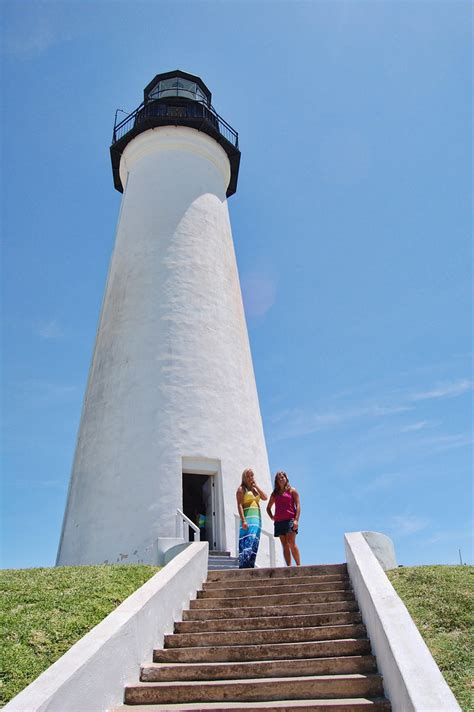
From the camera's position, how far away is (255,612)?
7.74m

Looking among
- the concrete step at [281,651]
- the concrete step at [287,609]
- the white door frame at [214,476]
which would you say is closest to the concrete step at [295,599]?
the concrete step at [287,609]

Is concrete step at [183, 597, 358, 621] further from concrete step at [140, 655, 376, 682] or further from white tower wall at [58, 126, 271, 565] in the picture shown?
white tower wall at [58, 126, 271, 565]

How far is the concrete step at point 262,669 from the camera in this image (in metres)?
6.05

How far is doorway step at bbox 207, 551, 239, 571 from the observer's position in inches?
490

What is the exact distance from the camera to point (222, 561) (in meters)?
12.8

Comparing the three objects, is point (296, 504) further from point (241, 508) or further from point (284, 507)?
point (241, 508)

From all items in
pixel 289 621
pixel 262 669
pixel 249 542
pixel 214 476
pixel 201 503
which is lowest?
pixel 262 669

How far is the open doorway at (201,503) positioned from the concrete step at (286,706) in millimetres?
8459

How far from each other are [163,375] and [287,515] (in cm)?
551

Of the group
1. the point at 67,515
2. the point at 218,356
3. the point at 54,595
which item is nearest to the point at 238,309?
the point at 218,356

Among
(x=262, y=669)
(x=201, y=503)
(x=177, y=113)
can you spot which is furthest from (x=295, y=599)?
(x=177, y=113)

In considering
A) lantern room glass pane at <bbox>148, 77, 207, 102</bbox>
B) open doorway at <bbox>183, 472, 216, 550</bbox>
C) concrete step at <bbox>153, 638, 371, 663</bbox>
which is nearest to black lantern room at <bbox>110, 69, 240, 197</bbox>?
lantern room glass pane at <bbox>148, 77, 207, 102</bbox>

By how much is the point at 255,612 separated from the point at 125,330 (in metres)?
9.66

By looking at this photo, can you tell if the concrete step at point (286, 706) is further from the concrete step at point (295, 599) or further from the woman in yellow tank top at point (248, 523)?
the woman in yellow tank top at point (248, 523)
